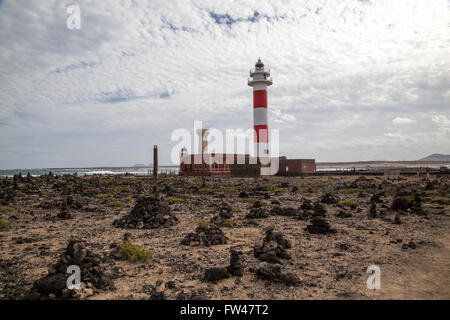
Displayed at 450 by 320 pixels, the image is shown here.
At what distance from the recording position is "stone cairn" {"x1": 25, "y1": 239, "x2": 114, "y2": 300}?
5.30 m

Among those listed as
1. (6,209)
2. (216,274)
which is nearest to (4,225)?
(6,209)

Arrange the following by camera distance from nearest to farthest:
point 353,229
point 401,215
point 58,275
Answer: point 58,275 → point 353,229 → point 401,215

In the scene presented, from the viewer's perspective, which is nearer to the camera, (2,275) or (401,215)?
(2,275)

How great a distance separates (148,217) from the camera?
Answer: 11609 millimetres

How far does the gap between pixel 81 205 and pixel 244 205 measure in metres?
8.78

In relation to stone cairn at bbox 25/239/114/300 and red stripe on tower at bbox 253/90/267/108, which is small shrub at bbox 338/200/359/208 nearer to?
stone cairn at bbox 25/239/114/300

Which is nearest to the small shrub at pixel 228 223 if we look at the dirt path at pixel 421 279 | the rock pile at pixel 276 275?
the rock pile at pixel 276 275

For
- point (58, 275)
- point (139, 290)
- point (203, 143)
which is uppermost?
point (203, 143)

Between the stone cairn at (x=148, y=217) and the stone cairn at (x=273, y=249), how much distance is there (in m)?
4.62

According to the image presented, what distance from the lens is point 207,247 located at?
8.73 m

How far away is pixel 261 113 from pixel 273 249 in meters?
32.7

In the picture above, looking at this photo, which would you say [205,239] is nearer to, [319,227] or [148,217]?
[148,217]

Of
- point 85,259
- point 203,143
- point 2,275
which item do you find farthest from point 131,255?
point 203,143

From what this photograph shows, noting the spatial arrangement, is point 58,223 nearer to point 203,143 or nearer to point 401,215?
point 401,215
